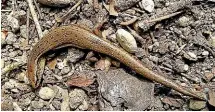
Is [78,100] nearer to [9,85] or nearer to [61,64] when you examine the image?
[61,64]

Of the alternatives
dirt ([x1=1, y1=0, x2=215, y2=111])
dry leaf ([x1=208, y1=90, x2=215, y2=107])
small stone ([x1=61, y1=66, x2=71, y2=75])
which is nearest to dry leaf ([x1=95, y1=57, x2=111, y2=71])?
dirt ([x1=1, y1=0, x2=215, y2=111])

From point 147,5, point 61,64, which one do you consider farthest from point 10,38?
point 147,5

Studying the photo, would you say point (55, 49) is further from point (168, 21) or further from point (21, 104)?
point (168, 21)

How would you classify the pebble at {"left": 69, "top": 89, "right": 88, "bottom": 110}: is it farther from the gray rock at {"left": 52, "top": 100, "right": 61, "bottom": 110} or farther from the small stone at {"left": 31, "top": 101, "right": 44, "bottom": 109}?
the small stone at {"left": 31, "top": 101, "right": 44, "bottom": 109}

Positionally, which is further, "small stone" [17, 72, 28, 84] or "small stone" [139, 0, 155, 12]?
"small stone" [17, 72, 28, 84]

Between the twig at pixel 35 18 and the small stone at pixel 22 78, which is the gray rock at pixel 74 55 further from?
the small stone at pixel 22 78

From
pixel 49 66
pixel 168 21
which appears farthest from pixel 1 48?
pixel 168 21
